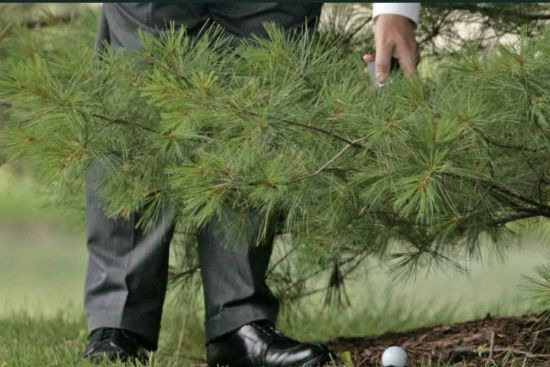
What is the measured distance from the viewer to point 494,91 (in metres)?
1.92

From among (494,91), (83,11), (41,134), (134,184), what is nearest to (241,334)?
(134,184)

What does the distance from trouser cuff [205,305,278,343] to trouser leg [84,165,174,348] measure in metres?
0.14

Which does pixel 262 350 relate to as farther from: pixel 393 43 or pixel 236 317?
pixel 393 43

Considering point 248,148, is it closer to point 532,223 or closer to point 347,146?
point 347,146

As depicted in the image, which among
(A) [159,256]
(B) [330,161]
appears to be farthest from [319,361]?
(B) [330,161]

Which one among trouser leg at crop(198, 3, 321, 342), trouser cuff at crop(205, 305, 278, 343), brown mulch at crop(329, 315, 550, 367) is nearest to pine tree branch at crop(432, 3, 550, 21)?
trouser leg at crop(198, 3, 321, 342)

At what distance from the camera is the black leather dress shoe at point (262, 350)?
2.34 m

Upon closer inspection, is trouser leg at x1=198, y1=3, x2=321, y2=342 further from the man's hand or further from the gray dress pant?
the man's hand

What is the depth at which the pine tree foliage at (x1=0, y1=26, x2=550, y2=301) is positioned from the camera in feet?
6.16

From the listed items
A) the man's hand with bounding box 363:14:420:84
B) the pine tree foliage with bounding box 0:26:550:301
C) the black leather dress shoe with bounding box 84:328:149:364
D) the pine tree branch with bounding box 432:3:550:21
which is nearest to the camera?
the pine tree foliage with bounding box 0:26:550:301

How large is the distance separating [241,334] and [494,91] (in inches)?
32.6

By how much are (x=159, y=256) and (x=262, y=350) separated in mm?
293

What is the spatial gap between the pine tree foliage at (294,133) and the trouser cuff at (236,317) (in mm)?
300

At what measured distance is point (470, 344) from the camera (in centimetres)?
246
